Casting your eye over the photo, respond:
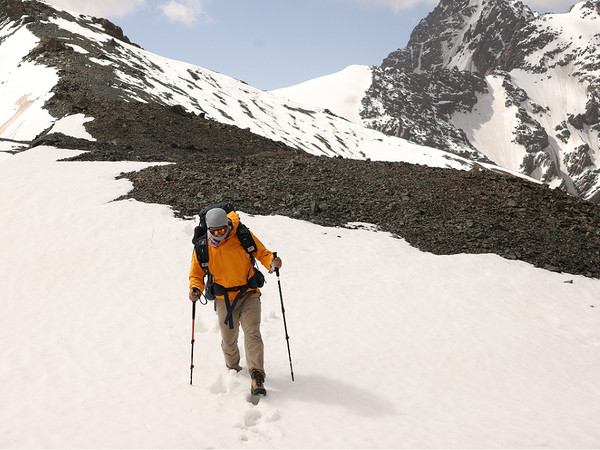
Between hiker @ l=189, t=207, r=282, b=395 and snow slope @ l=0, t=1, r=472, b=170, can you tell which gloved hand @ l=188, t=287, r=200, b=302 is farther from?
snow slope @ l=0, t=1, r=472, b=170

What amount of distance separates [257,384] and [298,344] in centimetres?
275

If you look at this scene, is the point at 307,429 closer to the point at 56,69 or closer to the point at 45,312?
the point at 45,312

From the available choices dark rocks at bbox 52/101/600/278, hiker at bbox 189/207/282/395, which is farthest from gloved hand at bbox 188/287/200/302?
dark rocks at bbox 52/101/600/278

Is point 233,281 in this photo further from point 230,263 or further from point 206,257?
point 206,257

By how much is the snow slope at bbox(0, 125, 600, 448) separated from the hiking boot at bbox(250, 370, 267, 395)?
A: 18cm

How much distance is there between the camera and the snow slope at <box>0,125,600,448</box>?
22.5ft

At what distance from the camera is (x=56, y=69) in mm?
53594

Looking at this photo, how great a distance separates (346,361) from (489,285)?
6.41 m

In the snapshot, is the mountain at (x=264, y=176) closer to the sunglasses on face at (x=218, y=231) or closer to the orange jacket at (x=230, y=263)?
the orange jacket at (x=230, y=263)

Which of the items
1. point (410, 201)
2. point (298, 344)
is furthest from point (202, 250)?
point (410, 201)

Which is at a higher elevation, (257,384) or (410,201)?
(410,201)

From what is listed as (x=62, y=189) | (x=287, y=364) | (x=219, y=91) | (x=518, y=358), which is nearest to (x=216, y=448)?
(x=287, y=364)

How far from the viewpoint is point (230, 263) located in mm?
7793

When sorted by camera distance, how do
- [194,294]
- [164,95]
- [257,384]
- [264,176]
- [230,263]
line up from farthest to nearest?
[164,95]
[264,176]
[230,263]
[194,294]
[257,384]
